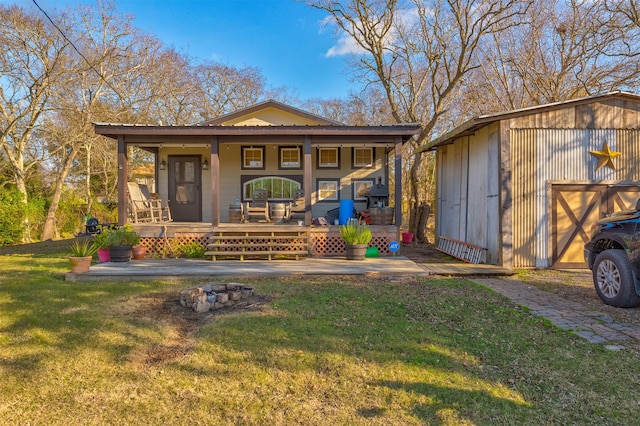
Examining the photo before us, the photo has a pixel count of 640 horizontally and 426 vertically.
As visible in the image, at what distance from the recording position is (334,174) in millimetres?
11625

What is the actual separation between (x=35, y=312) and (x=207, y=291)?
1965 mm

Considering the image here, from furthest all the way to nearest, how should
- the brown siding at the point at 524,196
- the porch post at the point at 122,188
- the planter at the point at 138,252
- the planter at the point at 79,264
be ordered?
1. the porch post at the point at 122,188
2. the planter at the point at 138,252
3. the brown siding at the point at 524,196
4. the planter at the point at 79,264

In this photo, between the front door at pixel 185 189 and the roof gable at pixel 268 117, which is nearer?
the roof gable at pixel 268 117

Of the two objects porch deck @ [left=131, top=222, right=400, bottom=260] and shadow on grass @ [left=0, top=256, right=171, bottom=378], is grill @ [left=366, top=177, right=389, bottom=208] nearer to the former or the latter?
porch deck @ [left=131, top=222, right=400, bottom=260]

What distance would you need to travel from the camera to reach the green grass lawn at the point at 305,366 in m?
2.50

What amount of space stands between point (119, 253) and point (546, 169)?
8921mm

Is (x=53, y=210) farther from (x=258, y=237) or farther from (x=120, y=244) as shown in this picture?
(x=258, y=237)

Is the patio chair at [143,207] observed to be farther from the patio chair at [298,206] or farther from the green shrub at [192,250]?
the patio chair at [298,206]

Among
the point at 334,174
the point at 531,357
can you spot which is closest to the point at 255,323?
the point at 531,357

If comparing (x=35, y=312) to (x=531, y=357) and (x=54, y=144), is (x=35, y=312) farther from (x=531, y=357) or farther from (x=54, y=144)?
(x=54, y=144)

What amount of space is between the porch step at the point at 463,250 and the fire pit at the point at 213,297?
5.32 m

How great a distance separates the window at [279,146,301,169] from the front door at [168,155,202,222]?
2482mm

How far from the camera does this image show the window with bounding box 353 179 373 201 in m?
11.5

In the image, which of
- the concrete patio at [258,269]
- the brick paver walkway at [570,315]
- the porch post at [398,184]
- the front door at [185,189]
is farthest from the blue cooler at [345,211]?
the front door at [185,189]
